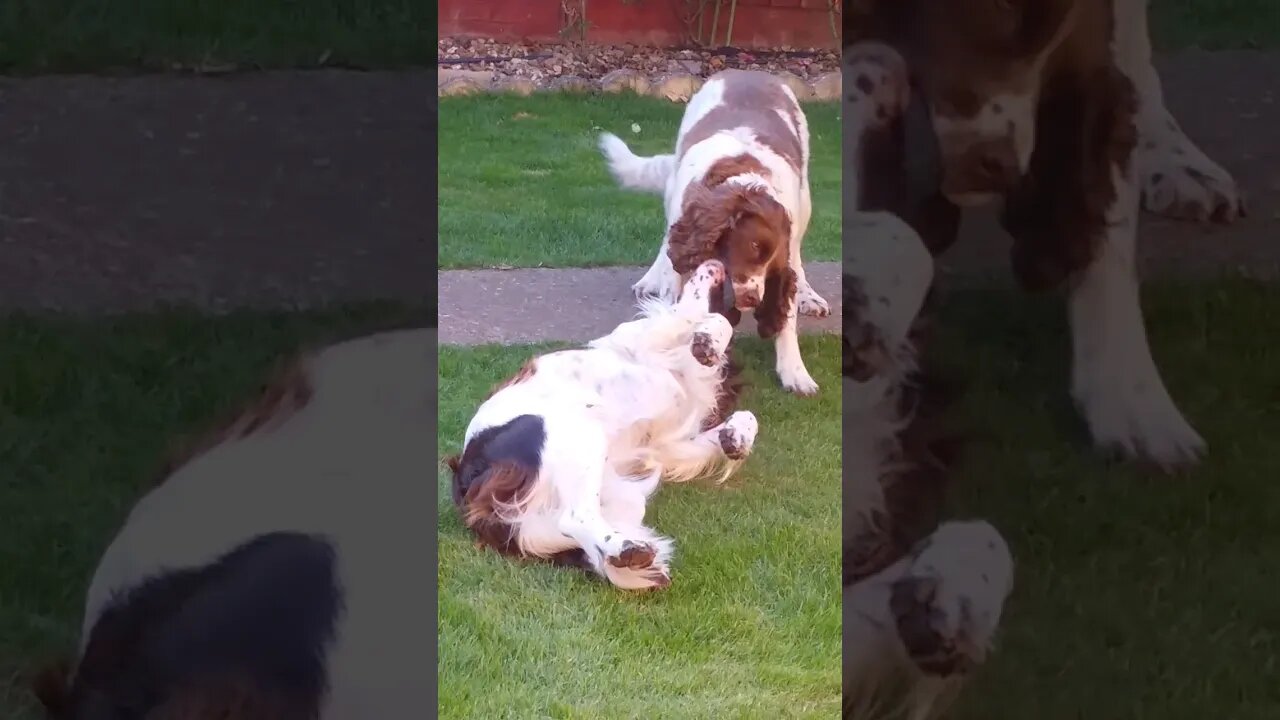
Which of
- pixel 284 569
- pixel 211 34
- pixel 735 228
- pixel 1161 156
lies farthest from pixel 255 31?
pixel 1161 156

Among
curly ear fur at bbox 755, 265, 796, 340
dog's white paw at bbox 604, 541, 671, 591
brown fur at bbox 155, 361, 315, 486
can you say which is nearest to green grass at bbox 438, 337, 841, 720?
dog's white paw at bbox 604, 541, 671, 591

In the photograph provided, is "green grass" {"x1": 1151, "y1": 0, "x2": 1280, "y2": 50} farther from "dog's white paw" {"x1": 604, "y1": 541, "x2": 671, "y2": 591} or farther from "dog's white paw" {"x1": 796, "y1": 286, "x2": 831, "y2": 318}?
"dog's white paw" {"x1": 604, "y1": 541, "x2": 671, "y2": 591}

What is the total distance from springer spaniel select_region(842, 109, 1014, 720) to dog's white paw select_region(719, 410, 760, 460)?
0.54 ft

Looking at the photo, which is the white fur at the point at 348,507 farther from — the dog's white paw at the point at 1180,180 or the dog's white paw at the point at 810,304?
the dog's white paw at the point at 1180,180

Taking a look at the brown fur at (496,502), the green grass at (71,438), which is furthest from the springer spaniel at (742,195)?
the green grass at (71,438)

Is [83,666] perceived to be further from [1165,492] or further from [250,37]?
[1165,492]

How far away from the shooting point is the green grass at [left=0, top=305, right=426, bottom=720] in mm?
762

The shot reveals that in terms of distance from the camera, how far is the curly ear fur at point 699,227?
117 cm

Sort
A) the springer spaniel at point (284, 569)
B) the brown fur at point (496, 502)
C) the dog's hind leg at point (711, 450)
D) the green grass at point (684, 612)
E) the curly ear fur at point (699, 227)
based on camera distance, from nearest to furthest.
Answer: the springer spaniel at point (284, 569), the green grass at point (684, 612), the brown fur at point (496, 502), the dog's hind leg at point (711, 450), the curly ear fur at point (699, 227)

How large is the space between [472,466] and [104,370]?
0.37 meters

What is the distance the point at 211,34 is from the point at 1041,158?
658 mm

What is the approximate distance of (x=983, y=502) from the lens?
85 cm

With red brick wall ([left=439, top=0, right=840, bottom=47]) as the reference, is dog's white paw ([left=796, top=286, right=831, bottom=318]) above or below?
below

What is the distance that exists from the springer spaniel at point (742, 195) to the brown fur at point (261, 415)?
467 mm
